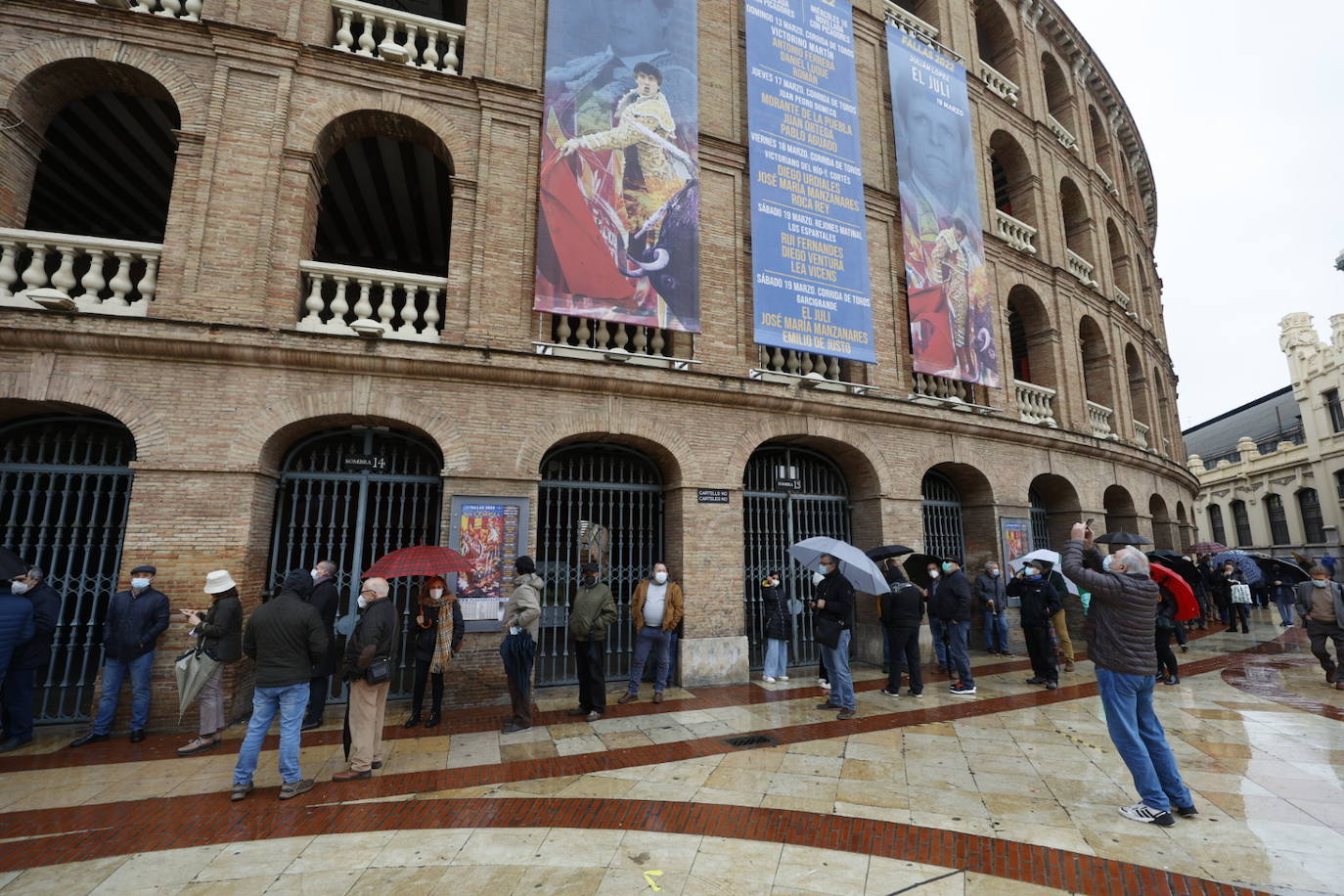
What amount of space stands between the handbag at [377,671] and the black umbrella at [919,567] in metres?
8.23

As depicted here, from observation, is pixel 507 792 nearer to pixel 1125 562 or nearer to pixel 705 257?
pixel 1125 562

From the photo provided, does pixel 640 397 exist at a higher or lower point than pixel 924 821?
higher

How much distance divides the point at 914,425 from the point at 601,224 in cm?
693

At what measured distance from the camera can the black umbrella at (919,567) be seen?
9938 mm

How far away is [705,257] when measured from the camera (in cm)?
1031

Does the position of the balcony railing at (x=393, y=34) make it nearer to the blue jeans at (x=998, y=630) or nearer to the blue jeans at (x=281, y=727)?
the blue jeans at (x=281, y=727)

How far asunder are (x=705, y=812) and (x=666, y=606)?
11.9 ft

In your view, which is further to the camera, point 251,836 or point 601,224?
point 601,224

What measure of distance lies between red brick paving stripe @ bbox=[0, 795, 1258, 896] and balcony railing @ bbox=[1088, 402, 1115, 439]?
46.5 ft

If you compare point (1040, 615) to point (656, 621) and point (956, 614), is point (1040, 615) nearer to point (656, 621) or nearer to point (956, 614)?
point (956, 614)

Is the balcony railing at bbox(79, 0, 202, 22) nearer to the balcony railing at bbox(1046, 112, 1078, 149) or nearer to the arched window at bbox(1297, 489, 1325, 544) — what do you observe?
the balcony railing at bbox(1046, 112, 1078, 149)

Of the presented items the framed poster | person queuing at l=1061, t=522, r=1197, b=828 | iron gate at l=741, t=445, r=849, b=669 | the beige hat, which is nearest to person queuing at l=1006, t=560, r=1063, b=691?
iron gate at l=741, t=445, r=849, b=669

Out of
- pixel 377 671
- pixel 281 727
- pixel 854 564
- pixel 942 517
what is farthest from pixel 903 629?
pixel 281 727

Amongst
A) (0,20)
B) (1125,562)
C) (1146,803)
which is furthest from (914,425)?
(0,20)
